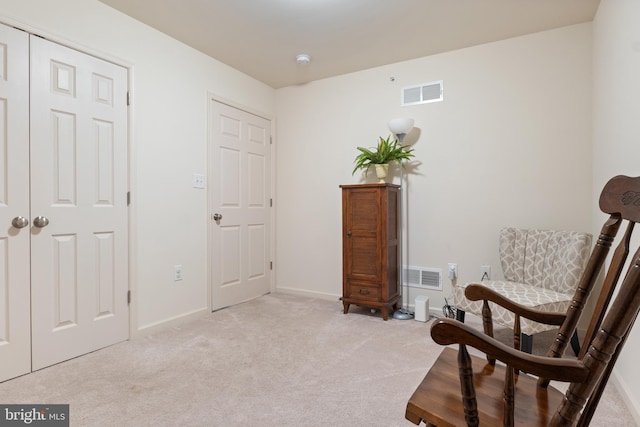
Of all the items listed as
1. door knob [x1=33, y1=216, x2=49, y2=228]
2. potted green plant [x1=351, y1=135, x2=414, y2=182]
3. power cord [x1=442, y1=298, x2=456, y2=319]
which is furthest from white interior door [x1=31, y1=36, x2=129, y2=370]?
power cord [x1=442, y1=298, x2=456, y2=319]

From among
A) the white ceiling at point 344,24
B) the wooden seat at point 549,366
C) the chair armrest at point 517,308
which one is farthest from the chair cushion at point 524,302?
the white ceiling at point 344,24

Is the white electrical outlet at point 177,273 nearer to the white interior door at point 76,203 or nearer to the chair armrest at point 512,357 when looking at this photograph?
the white interior door at point 76,203

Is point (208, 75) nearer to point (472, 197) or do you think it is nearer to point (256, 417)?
point (472, 197)

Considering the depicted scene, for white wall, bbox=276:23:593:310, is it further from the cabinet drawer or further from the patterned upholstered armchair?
the cabinet drawer

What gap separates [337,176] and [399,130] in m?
0.87

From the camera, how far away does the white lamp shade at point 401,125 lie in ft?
10.0

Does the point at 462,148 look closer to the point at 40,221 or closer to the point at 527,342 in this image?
the point at 527,342

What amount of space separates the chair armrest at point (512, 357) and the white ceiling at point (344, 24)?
91.5 inches

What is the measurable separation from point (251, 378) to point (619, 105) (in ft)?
8.72

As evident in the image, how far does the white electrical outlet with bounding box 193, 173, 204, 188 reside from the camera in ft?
10.1

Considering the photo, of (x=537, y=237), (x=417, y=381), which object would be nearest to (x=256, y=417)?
(x=417, y=381)

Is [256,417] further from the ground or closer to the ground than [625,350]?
closer to the ground

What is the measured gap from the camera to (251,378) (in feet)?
6.49

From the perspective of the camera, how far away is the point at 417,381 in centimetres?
193
